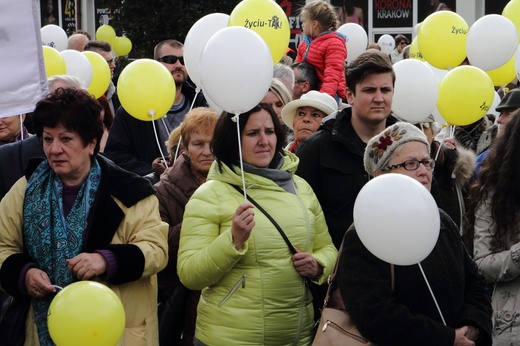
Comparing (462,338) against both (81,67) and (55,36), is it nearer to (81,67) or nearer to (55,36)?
(81,67)

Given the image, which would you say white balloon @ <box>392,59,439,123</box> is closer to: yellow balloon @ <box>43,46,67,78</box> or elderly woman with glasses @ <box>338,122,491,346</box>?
elderly woman with glasses @ <box>338,122,491,346</box>

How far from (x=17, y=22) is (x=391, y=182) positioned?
6.60 feet

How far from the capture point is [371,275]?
12.2 feet

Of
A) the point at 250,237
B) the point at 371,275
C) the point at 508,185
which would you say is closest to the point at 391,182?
the point at 371,275

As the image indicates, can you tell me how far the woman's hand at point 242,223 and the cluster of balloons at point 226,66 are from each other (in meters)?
0.55

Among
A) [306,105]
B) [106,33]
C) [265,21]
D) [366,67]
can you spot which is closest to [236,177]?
[366,67]

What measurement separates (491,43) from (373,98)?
3326mm

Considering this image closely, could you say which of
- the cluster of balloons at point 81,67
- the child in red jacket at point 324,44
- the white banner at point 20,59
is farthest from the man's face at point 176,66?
the white banner at point 20,59

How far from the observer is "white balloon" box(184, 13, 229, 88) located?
6.82 metres

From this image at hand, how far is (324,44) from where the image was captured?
26.3 feet

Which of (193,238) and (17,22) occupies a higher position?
(17,22)

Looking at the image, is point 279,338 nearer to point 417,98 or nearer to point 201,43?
point 417,98

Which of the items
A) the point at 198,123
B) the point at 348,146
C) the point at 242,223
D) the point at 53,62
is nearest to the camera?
the point at 242,223

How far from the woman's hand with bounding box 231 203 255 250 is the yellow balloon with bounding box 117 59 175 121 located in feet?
8.20
